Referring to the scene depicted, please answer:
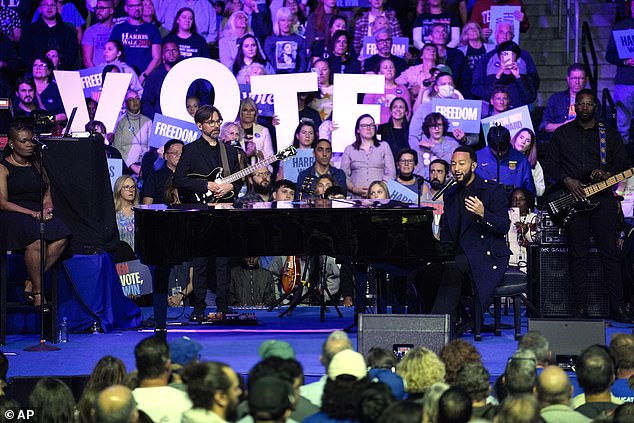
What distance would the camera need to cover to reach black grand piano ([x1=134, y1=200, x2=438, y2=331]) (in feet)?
36.4

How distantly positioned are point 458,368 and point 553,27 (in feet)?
45.6

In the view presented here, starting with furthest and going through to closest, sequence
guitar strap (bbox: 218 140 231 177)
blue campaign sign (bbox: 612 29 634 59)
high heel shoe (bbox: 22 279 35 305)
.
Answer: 1. blue campaign sign (bbox: 612 29 634 59)
2. guitar strap (bbox: 218 140 231 177)
3. high heel shoe (bbox: 22 279 35 305)

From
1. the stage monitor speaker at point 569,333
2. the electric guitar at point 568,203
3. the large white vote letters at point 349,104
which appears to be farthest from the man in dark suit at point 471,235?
the large white vote letters at point 349,104

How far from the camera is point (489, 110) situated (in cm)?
1766

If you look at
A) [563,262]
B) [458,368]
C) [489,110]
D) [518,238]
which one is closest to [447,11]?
[489,110]

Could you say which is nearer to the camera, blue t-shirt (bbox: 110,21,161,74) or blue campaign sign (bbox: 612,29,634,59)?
blue campaign sign (bbox: 612,29,634,59)

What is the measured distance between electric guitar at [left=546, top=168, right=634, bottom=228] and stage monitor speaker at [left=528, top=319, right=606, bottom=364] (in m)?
3.36

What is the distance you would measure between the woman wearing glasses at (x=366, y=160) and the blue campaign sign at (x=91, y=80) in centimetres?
386

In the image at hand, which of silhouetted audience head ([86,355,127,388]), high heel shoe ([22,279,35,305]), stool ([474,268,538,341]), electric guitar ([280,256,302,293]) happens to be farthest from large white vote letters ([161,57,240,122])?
silhouetted audience head ([86,355,127,388])

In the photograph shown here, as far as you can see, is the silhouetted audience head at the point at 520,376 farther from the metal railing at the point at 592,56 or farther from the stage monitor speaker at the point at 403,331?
the metal railing at the point at 592,56

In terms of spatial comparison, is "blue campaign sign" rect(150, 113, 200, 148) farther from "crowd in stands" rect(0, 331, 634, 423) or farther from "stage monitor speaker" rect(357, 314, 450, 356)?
"crowd in stands" rect(0, 331, 634, 423)

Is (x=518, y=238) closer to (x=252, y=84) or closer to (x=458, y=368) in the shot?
(x=252, y=84)

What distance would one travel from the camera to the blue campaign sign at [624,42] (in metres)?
17.9

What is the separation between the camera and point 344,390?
6293mm
